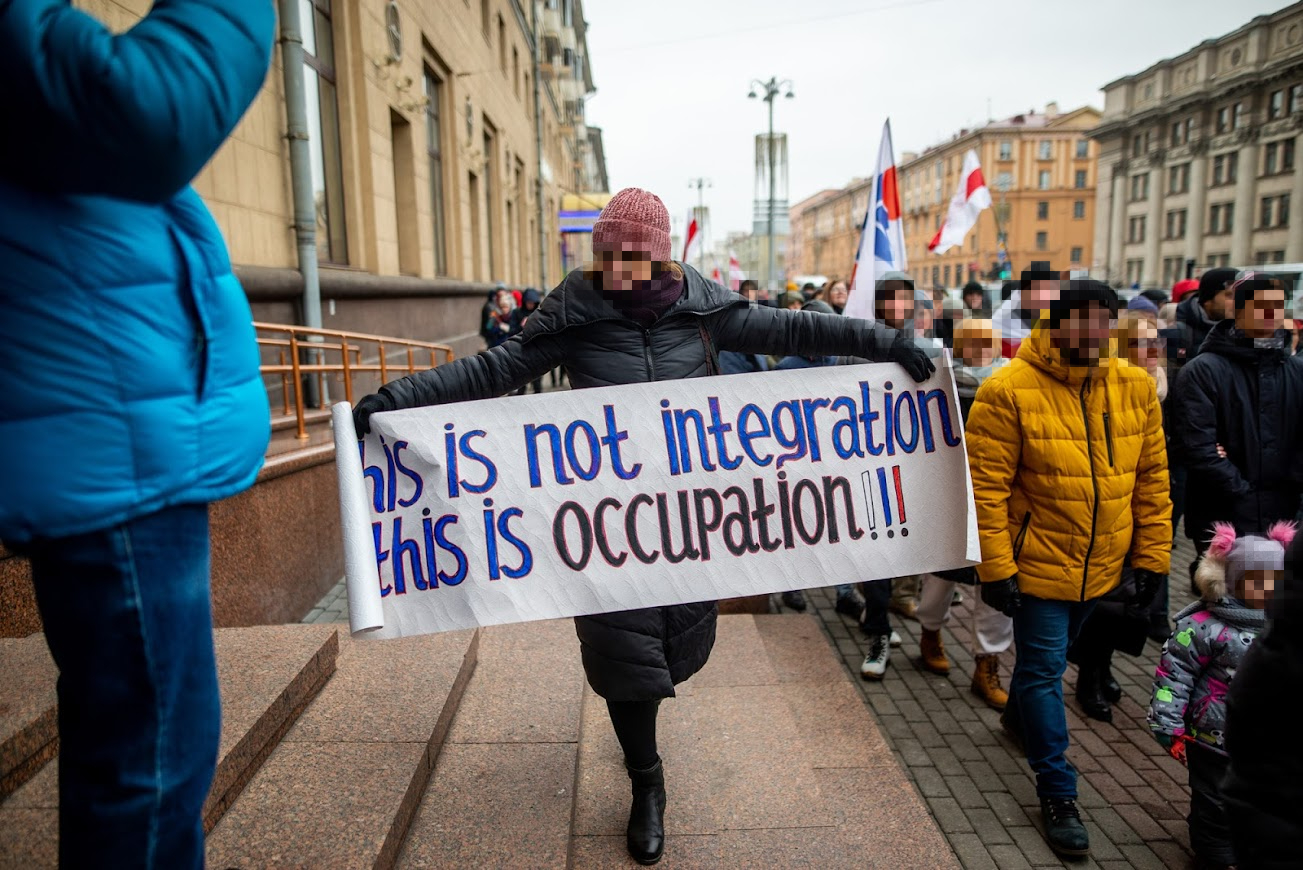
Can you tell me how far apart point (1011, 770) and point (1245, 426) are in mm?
2037

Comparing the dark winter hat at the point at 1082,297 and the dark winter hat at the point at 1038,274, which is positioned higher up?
the dark winter hat at the point at 1038,274

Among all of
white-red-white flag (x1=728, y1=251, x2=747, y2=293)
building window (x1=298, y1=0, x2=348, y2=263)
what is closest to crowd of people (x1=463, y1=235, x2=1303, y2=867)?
white-red-white flag (x1=728, y1=251, x2=747, y2=293)

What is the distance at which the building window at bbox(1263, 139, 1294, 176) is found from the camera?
45.6 meters

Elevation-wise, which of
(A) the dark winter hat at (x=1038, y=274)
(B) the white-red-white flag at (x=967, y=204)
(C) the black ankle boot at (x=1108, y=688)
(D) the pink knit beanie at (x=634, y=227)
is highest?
(B) the white-red-white flag at (x=967, y=204)

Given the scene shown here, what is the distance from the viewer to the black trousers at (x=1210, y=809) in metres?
2.84

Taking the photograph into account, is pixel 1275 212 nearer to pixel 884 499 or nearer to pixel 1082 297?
pixel 1082 297

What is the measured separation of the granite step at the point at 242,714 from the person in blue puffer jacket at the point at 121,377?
565 mm

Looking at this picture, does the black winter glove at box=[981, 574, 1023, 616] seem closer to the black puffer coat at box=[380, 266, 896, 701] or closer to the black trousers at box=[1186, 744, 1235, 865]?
the black trousers at box=[1186, 744, 1235, 865]

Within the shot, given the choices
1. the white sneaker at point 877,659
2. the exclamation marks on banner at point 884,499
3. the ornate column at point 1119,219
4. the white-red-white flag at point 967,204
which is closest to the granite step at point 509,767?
the exclamation marks on banner at point 884,499

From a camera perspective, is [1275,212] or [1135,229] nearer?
[1275,212]

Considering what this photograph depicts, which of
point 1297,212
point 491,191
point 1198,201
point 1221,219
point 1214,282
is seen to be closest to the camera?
point 1214,282

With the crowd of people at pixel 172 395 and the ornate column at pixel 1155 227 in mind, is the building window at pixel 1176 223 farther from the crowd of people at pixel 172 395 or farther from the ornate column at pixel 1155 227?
the crowd of people at pixel 172 395

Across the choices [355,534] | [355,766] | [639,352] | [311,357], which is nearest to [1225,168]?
[311,357]

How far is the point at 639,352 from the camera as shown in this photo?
263cm
